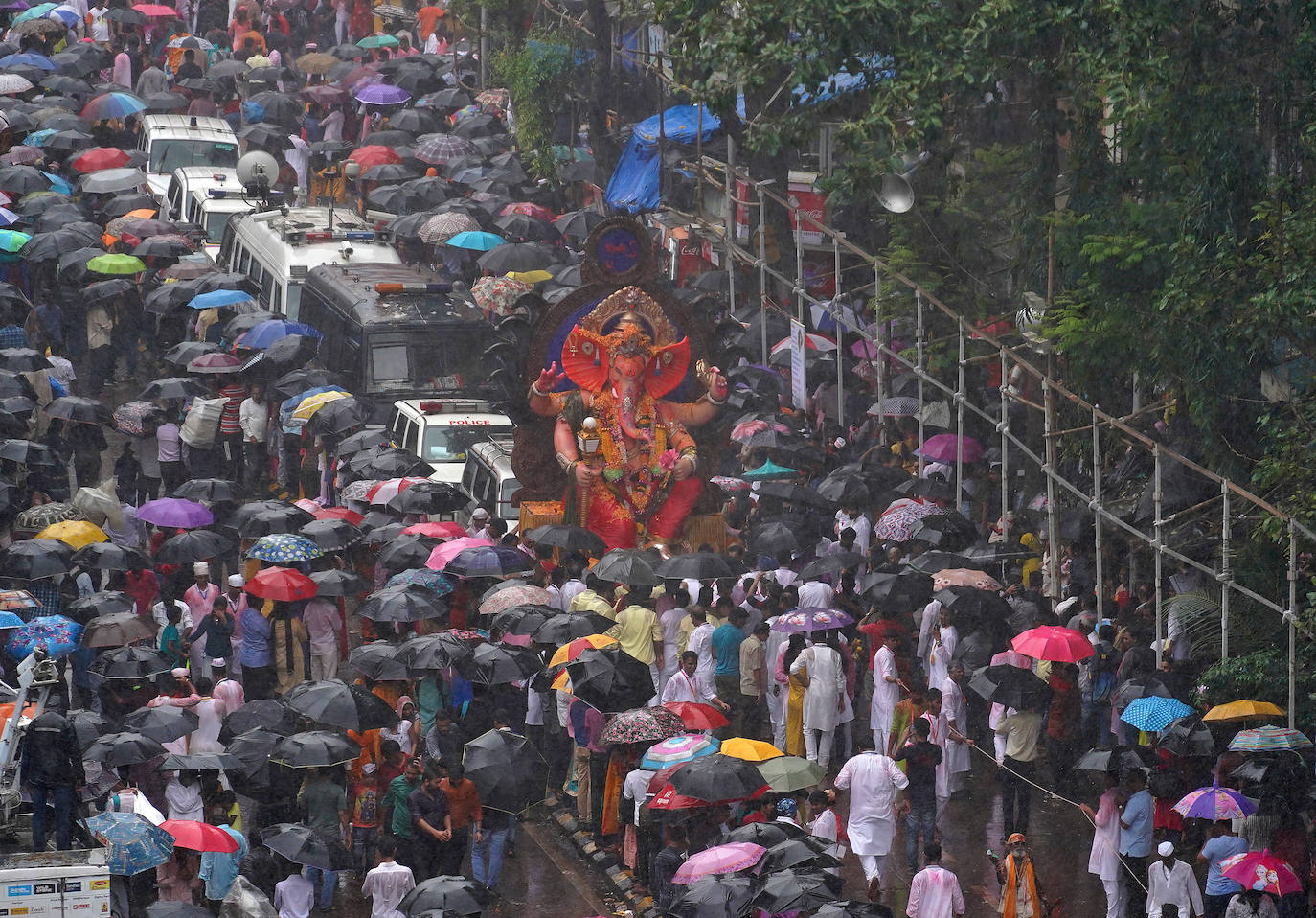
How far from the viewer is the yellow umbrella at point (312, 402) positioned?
78.5 feet

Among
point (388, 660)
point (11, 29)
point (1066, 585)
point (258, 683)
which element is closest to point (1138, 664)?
point (1066, 585)

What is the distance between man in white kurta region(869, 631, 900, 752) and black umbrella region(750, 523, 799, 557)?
8.51 feet

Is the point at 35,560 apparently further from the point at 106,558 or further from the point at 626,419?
the point at 626,419

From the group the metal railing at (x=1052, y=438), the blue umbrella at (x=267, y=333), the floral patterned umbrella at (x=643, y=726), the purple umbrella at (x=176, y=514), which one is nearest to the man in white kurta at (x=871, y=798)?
the floral patterned umbrella at (x=643, y=726)

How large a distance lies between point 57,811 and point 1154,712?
765 centimetres

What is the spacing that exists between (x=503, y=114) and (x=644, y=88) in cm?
351

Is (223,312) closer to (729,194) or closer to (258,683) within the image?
(729,194)

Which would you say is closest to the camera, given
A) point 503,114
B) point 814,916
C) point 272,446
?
point 814,916

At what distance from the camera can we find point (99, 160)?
34.8 m

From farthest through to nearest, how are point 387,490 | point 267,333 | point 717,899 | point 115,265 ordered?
point 115,265
point 267,333
point 387,490
point 717,899

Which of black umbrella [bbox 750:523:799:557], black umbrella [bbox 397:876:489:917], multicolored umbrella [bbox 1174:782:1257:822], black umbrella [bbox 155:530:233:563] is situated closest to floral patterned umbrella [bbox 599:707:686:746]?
black umbrella [bbox 397:876:489:917]

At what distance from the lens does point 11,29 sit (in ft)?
135

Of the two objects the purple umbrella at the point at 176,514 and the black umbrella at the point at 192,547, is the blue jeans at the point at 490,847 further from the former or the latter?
the purple umbrella at the point at 176,514

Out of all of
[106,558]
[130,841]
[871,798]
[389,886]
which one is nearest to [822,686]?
[871,798]
